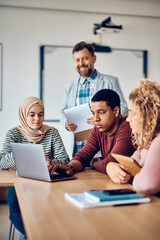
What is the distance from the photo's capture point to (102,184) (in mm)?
1623

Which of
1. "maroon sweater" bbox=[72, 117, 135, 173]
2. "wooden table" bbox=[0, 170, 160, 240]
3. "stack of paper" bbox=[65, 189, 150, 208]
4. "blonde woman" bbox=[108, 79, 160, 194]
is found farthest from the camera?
"maroon sweater" bbox=[72, 117, 135, 173]

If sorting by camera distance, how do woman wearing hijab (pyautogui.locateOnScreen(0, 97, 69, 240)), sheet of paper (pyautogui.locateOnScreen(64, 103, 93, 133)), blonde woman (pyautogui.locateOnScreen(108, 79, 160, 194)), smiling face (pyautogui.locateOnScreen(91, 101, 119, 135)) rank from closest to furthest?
blonde woman (pyautogui.locateOnScreen(108, 79, 160, 194)), smiling face (pyautogui.locateOnScreen(91, 101, 119, 135)), woman wearing hijab (pyautogui.locateOnScreen(0, 97, 69, 240)), sheet of paper (pyautogui.locateOnScreen(64, 103, 93, 133))

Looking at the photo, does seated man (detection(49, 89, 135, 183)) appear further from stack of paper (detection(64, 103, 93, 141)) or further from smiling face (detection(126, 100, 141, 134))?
smiling face (detection(126, 100, 141, 134))

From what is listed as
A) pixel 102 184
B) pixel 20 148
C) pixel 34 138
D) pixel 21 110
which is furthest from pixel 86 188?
pixel 21 110

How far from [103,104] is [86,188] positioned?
830 millimetres

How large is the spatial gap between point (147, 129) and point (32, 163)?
0.67m

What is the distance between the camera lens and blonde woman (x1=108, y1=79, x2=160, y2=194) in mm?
1337

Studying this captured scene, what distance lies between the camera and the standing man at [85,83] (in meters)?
2.85

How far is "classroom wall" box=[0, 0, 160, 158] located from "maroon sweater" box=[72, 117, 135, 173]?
194 centimetres

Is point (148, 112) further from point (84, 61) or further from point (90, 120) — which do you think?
point (84, 61)

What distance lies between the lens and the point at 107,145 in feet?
7.34

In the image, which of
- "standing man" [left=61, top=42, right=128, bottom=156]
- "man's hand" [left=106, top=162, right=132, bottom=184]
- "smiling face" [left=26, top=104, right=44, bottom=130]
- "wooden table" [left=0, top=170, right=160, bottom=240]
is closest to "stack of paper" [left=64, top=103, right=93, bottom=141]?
"standing man" [left=61, top=42, right=128, bottom=156]

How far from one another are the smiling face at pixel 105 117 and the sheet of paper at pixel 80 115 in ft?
1.02

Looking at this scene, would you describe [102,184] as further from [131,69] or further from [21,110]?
[131,69]
